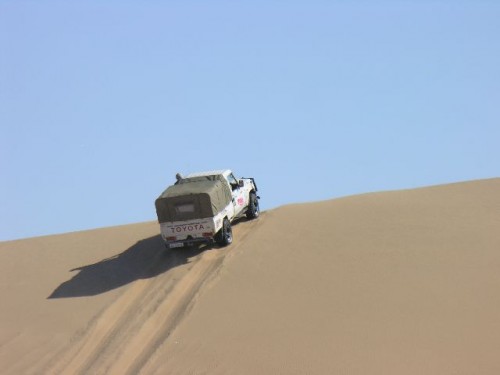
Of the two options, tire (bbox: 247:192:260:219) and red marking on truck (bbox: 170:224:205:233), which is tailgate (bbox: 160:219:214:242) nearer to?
red marking on truck (bbox: 170:224:205:233)

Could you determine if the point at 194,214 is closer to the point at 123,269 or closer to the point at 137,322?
the point at 123,269

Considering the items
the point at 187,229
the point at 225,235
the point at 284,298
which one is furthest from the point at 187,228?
the point at 284,298

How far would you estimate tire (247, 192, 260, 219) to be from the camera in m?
16.6

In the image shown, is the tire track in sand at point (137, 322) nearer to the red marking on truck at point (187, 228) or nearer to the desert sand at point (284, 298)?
the desert sand at point (284, 298)

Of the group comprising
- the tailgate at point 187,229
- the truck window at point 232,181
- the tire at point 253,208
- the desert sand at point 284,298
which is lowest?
the desert sand at point 284,298

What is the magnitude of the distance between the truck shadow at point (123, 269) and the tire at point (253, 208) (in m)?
2.71

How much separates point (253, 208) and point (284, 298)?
20.4ft

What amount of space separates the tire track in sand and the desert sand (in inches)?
1.3

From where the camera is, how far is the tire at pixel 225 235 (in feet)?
45.8

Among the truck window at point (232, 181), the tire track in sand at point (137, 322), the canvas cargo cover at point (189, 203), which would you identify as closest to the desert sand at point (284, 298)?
the tire track in sand at point (137, 322)

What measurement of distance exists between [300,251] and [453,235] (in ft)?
11.2

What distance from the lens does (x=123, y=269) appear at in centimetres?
1383

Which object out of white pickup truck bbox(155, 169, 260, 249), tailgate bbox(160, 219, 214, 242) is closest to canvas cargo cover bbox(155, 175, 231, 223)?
white pickup truck bbox(155, 169, 260, 249)

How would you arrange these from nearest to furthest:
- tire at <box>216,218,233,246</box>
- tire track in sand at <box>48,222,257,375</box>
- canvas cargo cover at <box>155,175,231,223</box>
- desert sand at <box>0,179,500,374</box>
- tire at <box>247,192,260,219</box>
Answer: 1. desert sand at <box>0,179,500,374</box>
2. tire track in sand at <box>48,222,257,375</box>
3. canvas cargo cover at <box>155,175,231,223</box>
4. tire at <box>216,218,233,246</box>
5. tire at <box>247,192,260,219</box>
